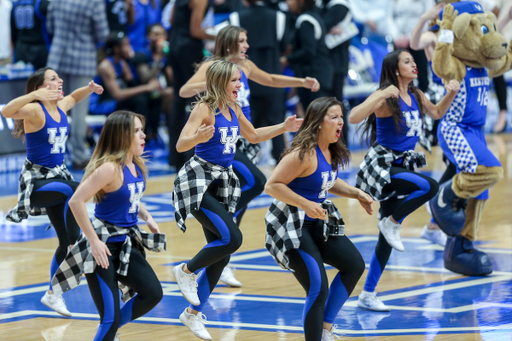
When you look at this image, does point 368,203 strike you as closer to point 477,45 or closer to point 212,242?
point 212,242

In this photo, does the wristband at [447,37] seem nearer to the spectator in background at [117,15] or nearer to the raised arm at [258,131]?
the raised arm at [258,131]

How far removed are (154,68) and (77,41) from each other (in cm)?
191

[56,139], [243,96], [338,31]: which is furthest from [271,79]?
[338,31]

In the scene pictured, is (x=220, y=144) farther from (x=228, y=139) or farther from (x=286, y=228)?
(x=286, y=228)

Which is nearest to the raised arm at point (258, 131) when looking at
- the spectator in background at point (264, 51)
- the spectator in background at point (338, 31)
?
the spectator in background at point (264, 51)

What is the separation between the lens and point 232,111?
232 inches

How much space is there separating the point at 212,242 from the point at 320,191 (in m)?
0.89

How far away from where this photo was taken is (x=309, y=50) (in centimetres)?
1280

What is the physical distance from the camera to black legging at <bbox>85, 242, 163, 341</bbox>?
15.3 feet

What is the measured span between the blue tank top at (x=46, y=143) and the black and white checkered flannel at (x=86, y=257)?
1.74m

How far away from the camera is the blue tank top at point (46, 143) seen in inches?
253

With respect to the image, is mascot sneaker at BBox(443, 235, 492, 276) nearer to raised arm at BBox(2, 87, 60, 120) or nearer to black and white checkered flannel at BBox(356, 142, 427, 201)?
black and white checkered flannel at BBox(356, 142, 427, 201)

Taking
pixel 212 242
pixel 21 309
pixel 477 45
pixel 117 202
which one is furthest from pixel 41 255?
pixel 477 45

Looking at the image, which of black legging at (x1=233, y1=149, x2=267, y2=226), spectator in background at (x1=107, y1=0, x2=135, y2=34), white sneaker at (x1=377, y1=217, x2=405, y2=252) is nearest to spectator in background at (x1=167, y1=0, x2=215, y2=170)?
spectator in background at (x1=107, y1=0, x2=135, y2=34)
